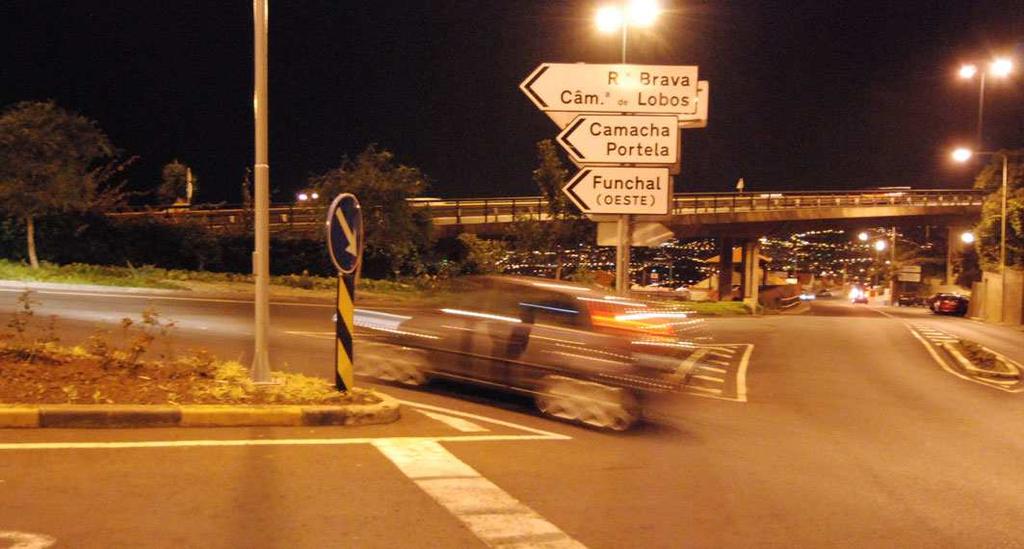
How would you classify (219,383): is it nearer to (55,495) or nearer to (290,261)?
(55,495)

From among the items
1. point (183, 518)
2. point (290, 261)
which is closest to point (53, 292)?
point (290, 261)

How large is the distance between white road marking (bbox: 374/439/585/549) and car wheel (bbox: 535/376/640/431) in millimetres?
1965

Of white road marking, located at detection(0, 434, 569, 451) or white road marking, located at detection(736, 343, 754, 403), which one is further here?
white road marking, located at detection(736, 343, 754, 403)

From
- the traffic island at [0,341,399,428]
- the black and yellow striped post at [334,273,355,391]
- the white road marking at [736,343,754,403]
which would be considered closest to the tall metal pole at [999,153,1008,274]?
the white road marking at [736,343,754,403]

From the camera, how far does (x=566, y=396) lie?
9.48 meters

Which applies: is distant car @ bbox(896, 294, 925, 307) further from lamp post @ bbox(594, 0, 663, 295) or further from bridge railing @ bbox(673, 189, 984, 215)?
lamp post @ bbox(594, 0, 663, 295)

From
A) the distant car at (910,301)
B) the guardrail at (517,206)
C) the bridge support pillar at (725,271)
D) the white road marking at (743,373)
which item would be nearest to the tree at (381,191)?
the guardrail at (517,206)

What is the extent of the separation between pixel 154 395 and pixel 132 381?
0.61 metres

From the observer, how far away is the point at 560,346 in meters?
9.45

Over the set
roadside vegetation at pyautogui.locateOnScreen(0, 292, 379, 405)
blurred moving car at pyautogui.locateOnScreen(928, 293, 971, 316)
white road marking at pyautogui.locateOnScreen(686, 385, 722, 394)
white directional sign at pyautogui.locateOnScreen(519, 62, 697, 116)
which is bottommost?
blurred moving car at pyautogui.locateOnScreen(928, 293, 971, 316)

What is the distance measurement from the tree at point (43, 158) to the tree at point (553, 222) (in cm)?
1486

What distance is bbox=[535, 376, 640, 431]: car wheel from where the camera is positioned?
9156mm

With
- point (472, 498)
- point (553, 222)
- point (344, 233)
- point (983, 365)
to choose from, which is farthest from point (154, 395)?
point (553, 222)

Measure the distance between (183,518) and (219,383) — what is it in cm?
372
